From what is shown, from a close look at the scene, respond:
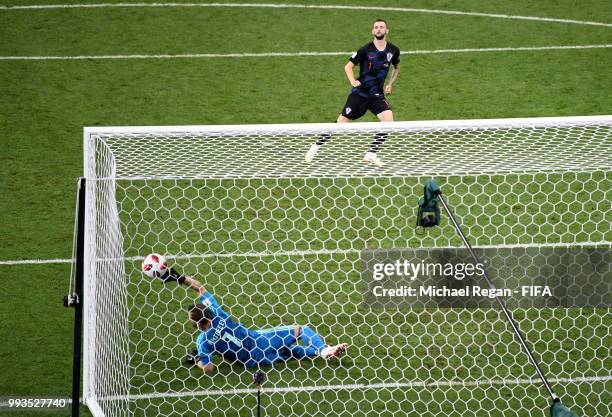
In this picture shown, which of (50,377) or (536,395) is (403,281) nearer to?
(536,395)

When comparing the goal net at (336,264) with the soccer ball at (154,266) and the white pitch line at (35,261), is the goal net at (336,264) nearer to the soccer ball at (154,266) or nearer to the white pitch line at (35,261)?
the soccer ball at (154,266)

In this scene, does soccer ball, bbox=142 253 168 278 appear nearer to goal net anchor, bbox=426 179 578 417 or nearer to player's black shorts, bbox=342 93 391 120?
goal net anchor, bbox=426 179 578 417

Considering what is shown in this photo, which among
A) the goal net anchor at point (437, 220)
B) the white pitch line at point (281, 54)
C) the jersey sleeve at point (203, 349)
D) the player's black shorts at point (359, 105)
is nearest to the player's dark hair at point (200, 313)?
the jersey sleeve at point (203, 349)

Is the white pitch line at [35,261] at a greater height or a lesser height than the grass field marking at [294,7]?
lesser

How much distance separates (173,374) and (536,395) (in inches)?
115

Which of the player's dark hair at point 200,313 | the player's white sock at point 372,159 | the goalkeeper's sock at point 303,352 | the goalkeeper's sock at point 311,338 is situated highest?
the player's white sock at point 372,159

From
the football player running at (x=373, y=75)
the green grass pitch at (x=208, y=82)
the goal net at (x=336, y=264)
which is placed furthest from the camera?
the football player running at (x=373, y=75)

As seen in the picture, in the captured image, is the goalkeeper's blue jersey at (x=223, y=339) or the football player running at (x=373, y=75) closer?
the goalkeeper's blue jersey at (x=223, y=339)

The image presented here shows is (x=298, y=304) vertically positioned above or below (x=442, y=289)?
below

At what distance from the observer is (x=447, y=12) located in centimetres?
1599

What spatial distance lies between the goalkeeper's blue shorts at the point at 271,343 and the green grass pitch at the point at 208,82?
0.69m

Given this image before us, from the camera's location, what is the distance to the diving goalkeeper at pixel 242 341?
27.5 feet

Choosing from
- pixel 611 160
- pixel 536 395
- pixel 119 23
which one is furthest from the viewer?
pixel 119 23

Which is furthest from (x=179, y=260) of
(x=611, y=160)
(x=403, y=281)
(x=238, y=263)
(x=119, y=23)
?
(x=119, y=23)
